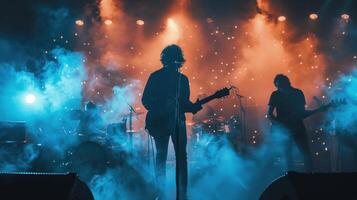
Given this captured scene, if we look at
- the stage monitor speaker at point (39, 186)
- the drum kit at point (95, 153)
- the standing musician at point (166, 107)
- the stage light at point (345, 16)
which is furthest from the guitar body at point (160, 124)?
the stage light at point (345, 16)

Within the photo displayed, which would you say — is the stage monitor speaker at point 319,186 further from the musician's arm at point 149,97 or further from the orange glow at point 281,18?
the orange glow at point 281,18

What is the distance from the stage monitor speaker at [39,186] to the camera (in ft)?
7.79

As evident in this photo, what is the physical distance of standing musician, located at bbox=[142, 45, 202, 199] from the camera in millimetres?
4570

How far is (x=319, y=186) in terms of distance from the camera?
247 cm

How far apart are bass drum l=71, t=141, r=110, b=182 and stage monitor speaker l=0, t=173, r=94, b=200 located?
4.30 metres

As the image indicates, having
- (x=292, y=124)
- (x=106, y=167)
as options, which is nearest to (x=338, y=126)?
(x=292, y=124)

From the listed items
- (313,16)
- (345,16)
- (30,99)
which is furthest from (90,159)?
(345,16)

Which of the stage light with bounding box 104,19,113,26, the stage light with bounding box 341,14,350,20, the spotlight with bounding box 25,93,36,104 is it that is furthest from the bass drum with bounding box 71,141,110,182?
the stage light with bounding box 341,14,350,20

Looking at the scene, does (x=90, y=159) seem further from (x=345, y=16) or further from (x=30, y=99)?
(x=345, y=16)

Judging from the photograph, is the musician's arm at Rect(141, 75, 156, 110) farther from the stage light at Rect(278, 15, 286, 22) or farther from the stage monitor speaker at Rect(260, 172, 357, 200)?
the stage light at Rect(278, 15, 286, 22)

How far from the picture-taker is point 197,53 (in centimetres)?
1572

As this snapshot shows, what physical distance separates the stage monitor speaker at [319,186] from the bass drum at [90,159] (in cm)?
490

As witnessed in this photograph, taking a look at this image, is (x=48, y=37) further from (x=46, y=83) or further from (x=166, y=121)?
(x=166, y=121)

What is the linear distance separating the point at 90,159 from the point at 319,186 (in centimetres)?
543
